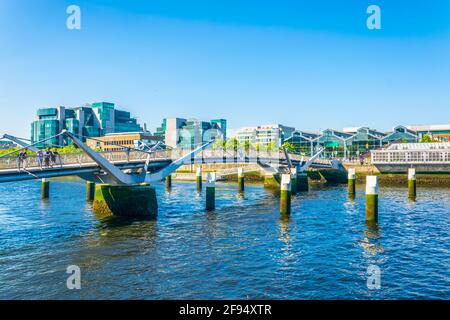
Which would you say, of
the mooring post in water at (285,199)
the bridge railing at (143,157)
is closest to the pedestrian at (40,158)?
the bridge railing at (143,157)

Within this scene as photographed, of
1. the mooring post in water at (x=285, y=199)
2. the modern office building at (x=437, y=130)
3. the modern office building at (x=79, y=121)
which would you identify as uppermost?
the modern office building at (x=79, y=121)

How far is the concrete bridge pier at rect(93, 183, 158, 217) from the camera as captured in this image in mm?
31328

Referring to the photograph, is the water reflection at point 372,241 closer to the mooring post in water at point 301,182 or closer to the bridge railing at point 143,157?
the bridge railing at point 143,157

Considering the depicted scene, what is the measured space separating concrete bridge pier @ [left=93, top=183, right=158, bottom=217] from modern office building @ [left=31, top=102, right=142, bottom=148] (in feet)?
461

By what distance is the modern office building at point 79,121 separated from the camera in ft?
554

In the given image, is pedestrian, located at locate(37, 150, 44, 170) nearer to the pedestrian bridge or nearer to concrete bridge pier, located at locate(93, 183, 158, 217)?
the pedestrian bridge

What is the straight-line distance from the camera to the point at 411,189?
4834 cm

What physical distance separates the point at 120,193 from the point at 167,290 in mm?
17764

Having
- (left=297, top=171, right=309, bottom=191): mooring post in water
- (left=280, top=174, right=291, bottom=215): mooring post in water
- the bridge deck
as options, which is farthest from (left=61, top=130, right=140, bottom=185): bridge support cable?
(left=297, top=171, right=309, bottom=191): mooring post in water

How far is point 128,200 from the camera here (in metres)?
31.4

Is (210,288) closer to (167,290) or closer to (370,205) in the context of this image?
(167,290)

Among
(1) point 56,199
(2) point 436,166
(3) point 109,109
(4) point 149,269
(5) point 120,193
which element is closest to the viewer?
(4) point 149,269

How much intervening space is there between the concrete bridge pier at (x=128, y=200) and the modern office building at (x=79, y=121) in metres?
141
